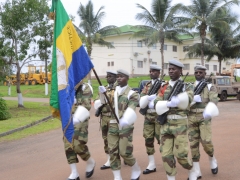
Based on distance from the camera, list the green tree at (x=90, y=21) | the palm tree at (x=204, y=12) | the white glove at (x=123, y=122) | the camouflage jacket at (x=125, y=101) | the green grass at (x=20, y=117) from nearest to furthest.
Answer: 1. the white glove at (x=123, y=122)
2. the camouflage jacket at (x=125, y=101)
3. the green grass at (x=20, y=117)
4. the palm tree at (x=204, y=12)
5. the green tree at (x=90, y=21)

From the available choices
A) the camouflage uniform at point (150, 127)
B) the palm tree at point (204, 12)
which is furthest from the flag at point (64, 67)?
the palm tree at point (204, 12)

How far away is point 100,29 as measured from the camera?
4044 cm

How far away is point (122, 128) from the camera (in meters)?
5.78

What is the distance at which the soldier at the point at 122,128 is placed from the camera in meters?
5.72

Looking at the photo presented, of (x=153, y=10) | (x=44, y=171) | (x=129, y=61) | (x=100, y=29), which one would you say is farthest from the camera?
(x=129, y=61)

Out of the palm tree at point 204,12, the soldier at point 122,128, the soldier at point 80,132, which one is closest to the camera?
the soldier at point 122,128

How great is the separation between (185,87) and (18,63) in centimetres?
1612

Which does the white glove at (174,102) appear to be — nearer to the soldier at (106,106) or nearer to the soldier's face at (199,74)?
the soldier at (106,106)

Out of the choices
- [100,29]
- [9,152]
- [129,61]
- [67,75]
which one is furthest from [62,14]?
[129,61]

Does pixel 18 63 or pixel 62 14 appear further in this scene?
pixel 18 63

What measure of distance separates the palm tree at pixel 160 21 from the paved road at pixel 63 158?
79.7 ft

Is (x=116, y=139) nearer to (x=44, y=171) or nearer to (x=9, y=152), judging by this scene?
(x=44, y=171)

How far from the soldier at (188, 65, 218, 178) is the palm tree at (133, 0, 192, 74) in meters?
28.8

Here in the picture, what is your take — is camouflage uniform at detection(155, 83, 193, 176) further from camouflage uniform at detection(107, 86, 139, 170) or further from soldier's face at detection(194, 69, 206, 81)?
soldier's face at detection(194, 69, 206, 81)
